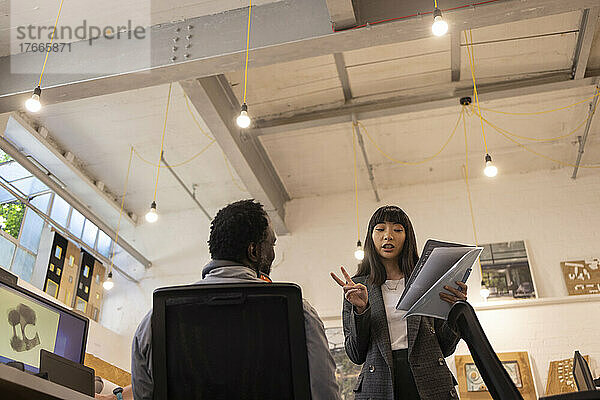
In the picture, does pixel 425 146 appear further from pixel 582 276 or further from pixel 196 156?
pixel 196 156

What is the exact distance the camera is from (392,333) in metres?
2.28

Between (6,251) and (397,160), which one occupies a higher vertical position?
(397,160)

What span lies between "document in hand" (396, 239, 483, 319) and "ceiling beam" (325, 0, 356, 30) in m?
2.57

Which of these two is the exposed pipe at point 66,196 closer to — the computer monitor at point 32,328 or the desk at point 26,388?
the computer monitor at point 32,328

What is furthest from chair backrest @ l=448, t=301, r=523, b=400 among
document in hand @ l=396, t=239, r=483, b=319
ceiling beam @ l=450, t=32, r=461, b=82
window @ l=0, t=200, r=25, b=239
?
window @ l=0, t=200, r=25, b=239

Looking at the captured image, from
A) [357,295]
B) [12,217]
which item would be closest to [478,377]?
[357,295]

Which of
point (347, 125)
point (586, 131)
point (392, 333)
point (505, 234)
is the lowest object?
point (392, 333)

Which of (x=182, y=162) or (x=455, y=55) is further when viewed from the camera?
(x=182, y=162)

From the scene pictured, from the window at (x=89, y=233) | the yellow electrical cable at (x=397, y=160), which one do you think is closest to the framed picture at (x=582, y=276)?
the yellow electrical cable at (x=397, y=160)

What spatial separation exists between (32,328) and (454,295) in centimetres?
157

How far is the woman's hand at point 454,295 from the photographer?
199 cm

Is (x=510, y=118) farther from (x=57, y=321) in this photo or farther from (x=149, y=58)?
(x=57, y=321)

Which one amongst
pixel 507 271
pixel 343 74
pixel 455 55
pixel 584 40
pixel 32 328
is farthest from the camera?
pixel 507 271

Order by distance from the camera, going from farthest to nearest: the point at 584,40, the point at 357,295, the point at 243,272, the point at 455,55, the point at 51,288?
the point at 51,288 → the point at 455,55 → the point at 584,40 → the point at 357,295 → the point at 243,272
